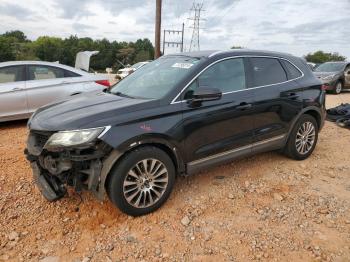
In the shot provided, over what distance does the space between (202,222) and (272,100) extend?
2.01 meters

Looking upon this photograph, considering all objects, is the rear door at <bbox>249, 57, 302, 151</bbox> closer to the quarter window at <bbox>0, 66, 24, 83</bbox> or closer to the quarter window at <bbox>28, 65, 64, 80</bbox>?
the quarter window at <bbox>28, 65, 64, 80</bbox>

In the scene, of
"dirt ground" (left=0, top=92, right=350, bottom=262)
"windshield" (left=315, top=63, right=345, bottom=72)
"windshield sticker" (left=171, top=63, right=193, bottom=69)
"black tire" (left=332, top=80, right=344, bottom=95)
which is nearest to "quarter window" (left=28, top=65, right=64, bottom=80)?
"dirt ground" (left=0, top=92, right=350, bottom=262)

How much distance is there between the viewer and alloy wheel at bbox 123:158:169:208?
10.9ft

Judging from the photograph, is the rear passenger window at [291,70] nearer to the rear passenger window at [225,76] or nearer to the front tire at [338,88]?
the rear passenger window at [225,76]

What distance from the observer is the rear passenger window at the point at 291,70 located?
4.81 m

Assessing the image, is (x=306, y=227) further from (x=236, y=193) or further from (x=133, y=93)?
(x=133, y=93)

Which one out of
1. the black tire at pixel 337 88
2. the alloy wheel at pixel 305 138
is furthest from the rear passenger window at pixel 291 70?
the black tire at pixel 337 88

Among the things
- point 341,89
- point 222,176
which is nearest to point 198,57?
point 222,176

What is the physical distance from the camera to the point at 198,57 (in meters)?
4.04

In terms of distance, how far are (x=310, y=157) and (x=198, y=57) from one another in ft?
8.88

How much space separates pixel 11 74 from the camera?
6.88 meters

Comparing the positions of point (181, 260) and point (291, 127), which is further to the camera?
point (291, 127)

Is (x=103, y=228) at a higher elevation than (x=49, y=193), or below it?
below

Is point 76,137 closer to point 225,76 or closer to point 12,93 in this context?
point 225,76
